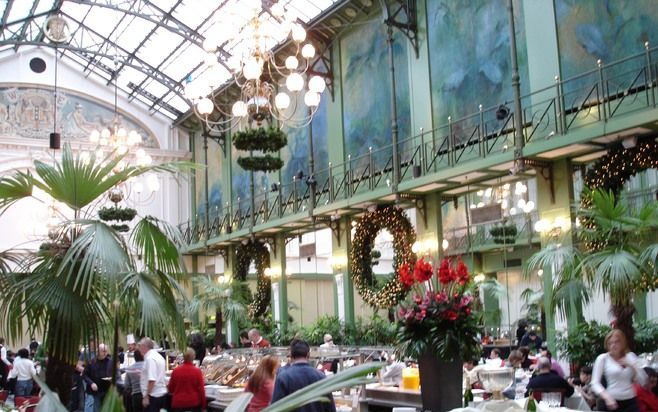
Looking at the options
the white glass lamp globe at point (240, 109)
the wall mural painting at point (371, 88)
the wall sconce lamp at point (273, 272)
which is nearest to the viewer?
the white glass lamp globe at point (240, 109)

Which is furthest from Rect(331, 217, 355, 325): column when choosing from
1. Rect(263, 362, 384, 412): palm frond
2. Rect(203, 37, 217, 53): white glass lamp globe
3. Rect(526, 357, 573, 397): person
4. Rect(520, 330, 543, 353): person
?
Rect(263, 362, 384, 412): palm frond

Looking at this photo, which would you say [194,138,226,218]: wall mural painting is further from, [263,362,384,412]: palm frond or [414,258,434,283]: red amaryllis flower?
[263,362,384,412]: palm frond

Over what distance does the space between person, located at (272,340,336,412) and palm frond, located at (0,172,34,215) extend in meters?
1.98

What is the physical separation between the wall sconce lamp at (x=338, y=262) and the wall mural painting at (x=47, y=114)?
10.8m

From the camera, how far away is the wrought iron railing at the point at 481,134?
38.4 ft

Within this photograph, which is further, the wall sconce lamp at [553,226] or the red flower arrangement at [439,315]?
the wall sconce lamp at [553,226]

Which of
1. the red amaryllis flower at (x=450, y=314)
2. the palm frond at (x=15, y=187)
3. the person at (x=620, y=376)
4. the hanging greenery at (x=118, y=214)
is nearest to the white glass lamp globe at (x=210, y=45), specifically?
the palm frond at (x=15, y=187)

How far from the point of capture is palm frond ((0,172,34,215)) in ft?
16.8

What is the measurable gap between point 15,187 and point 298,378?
7.08ft

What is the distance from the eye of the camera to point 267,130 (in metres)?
10.1

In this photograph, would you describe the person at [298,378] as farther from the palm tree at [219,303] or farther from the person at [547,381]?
the palm tree at [219,303]

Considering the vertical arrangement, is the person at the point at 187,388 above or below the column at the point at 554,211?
below

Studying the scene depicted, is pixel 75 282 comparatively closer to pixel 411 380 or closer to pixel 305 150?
pixel 411 380

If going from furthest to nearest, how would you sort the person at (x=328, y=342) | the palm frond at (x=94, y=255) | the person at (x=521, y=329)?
the person at (x=521, y=329)
the person at (x=328, y=342)
the palm frond at (x=94, y=255)
